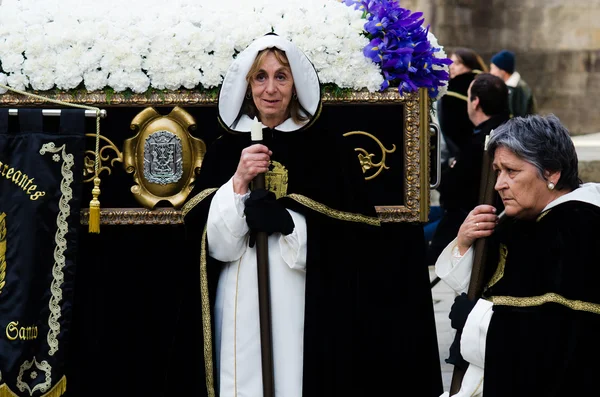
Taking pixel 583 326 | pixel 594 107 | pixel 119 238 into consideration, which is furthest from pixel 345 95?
pixel 594 107

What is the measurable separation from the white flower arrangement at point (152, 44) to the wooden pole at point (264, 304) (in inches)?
33.4

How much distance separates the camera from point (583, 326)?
4027 millimetres

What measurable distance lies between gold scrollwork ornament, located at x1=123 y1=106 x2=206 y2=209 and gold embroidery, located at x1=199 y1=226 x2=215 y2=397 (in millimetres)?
753

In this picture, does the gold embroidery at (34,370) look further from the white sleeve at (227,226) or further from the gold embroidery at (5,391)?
the white sleeve at (227,226)

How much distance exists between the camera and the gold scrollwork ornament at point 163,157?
18.0 feet

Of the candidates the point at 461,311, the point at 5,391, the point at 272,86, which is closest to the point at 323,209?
the point at 272,86

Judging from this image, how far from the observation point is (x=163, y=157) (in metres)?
5.51

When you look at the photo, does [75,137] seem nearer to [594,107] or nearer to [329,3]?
[329,3]

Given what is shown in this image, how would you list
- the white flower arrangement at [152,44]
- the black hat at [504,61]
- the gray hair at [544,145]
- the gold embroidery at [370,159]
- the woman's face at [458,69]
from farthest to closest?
1. the black hat at [504,61]
2. the woman's face at [458,69]
3. the gold embroidery at [370,159]
4. the white flower arrangement at [152,44]
5. the gray hair at [544,145]

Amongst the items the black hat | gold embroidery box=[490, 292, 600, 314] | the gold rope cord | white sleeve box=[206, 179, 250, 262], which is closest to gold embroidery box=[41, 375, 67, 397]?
the gold rope cord

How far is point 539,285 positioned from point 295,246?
1.06 m

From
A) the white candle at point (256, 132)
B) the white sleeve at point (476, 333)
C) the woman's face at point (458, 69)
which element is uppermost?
the woman's face at point (458, 69)

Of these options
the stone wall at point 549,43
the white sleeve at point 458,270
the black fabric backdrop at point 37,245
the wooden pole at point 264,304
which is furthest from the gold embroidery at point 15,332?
the stone wall at point 549,43

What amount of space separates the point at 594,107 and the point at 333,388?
A: 11030 millimetres
